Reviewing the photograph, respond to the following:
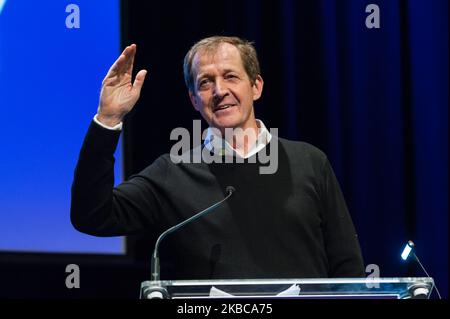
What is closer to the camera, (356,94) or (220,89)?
(220,89)

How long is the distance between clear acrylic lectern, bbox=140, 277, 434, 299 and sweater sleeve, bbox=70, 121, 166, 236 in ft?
1.73

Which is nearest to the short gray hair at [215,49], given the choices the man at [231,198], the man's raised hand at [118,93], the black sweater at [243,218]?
the man at [231,198]

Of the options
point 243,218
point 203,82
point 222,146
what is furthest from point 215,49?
point 243,218

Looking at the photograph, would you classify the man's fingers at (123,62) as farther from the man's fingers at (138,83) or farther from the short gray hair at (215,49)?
the short gray hair at (215,49)

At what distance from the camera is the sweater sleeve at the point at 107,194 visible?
182cm

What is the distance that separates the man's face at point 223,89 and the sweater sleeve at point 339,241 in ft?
1.03

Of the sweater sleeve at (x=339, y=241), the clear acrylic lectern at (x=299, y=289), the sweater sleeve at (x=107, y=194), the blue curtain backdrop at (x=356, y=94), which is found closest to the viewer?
the clear acrylic lectern at (x=299, y=289)

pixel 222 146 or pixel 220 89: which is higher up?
pixel 220 89

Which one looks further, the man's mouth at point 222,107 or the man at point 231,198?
the man's mouth at point 222,107

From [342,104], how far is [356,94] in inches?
2.7

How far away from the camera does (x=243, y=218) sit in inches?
80.7

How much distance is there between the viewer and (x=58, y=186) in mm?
3008

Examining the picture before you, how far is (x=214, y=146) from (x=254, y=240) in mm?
310

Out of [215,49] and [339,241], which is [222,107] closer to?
[215,49]
